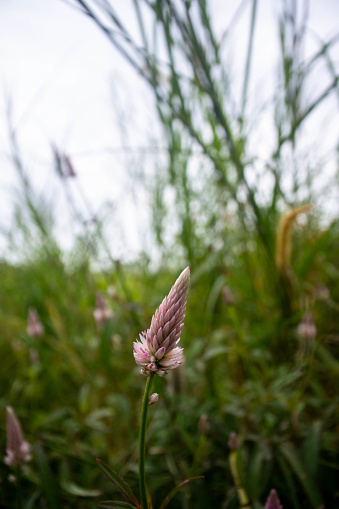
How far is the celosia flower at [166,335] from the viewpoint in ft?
0.99

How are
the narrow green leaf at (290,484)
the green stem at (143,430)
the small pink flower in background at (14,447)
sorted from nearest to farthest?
1. the green stem at (143,430)
2. the small pink flower in background at (14,447)
3. the narrow green leaf at (290,484)

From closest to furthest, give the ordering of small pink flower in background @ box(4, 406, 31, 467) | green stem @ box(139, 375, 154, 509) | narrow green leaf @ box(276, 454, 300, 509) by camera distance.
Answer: green stem @ box(139, 375, 154, 509) → small pink flower in background @ box(4, 406, 31, 467) → narrow green leaf @ box(276, 454, 300, 509)

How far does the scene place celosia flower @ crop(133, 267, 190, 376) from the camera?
30cm

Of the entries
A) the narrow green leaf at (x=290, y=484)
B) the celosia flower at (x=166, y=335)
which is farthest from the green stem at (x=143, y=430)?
the narrow green leaf at (x=290, y=484)

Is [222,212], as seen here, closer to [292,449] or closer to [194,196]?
[194,196]

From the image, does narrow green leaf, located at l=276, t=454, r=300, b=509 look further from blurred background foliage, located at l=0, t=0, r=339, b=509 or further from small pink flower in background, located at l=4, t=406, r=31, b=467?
small pink flower in background, located at l=4, t=406, r=31, b=467

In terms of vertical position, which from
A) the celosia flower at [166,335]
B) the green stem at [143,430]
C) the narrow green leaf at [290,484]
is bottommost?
the narrow green leaf at [290,484]

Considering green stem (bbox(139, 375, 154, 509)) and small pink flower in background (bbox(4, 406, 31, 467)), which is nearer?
green stem (bbox(139, 375, 154, 509))

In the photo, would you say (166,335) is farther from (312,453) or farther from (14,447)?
(312,453)

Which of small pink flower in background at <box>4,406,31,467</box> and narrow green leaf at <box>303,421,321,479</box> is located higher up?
small pink flower in background at <box>4,406,31,467</box>

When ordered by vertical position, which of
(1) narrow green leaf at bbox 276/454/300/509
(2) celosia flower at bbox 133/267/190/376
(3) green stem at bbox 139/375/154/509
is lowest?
(1) narrow green leaf at bbox 276/454/300/509

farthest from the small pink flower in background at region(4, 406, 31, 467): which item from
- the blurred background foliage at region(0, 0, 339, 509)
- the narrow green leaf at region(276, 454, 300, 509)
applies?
the narrow green leaf at region(276, 454, 300, 509)

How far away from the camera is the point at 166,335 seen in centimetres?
31

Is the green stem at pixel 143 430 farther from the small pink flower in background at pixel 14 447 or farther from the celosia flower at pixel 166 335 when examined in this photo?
the small pink flower in background at pixel 14 447
